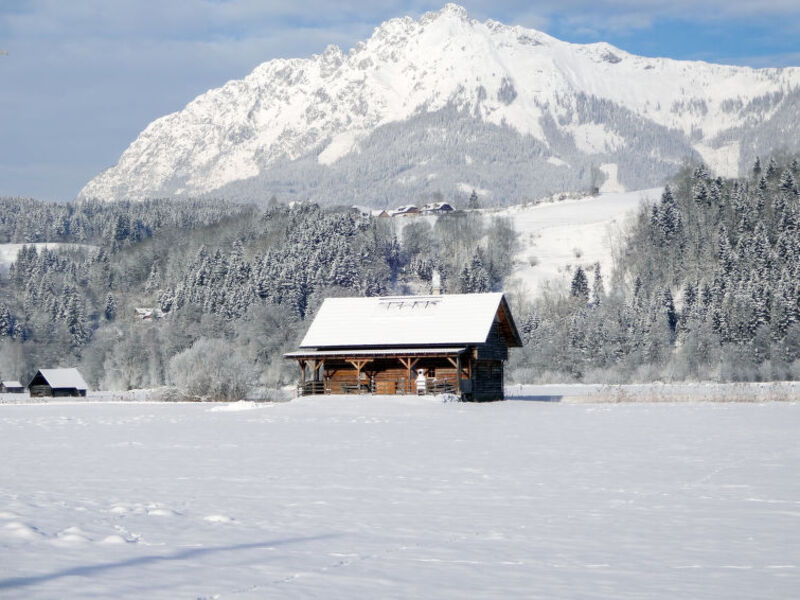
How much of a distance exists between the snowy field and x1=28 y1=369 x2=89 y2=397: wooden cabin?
190 feet

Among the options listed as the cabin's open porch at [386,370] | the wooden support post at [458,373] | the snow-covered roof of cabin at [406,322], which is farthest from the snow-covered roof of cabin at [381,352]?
the wooden support post at [458,373]

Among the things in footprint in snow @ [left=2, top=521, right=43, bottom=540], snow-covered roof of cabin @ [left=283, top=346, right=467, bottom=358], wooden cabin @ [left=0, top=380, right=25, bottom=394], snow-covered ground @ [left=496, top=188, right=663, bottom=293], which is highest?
snow-covered ground @ [left=496, top=188, right=663, bottom=293]

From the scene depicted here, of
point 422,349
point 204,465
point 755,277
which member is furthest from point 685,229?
point 204,465

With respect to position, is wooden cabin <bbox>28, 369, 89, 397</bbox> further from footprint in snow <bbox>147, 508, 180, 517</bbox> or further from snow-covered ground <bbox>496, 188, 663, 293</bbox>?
footprint in snow <bbox>147, 508, 180, 517</bbox>

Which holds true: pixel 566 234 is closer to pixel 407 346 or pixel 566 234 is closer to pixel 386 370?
pixel 386 370

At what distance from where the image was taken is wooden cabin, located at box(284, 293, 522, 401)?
151 ft

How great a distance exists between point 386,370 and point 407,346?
2423 millimetres

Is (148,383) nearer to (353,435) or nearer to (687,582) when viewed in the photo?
(353,435)

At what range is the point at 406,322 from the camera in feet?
157

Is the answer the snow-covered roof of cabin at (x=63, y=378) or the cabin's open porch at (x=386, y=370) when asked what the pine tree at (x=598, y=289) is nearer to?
the snow-covered roof of cabin at (x=63, y=378)

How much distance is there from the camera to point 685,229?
12012cm

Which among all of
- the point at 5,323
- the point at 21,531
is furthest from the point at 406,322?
the point at 5,323

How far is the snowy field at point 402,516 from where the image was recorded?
8.52m

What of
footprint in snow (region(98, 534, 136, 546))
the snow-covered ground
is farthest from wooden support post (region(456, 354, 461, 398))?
the snow-covered ground
